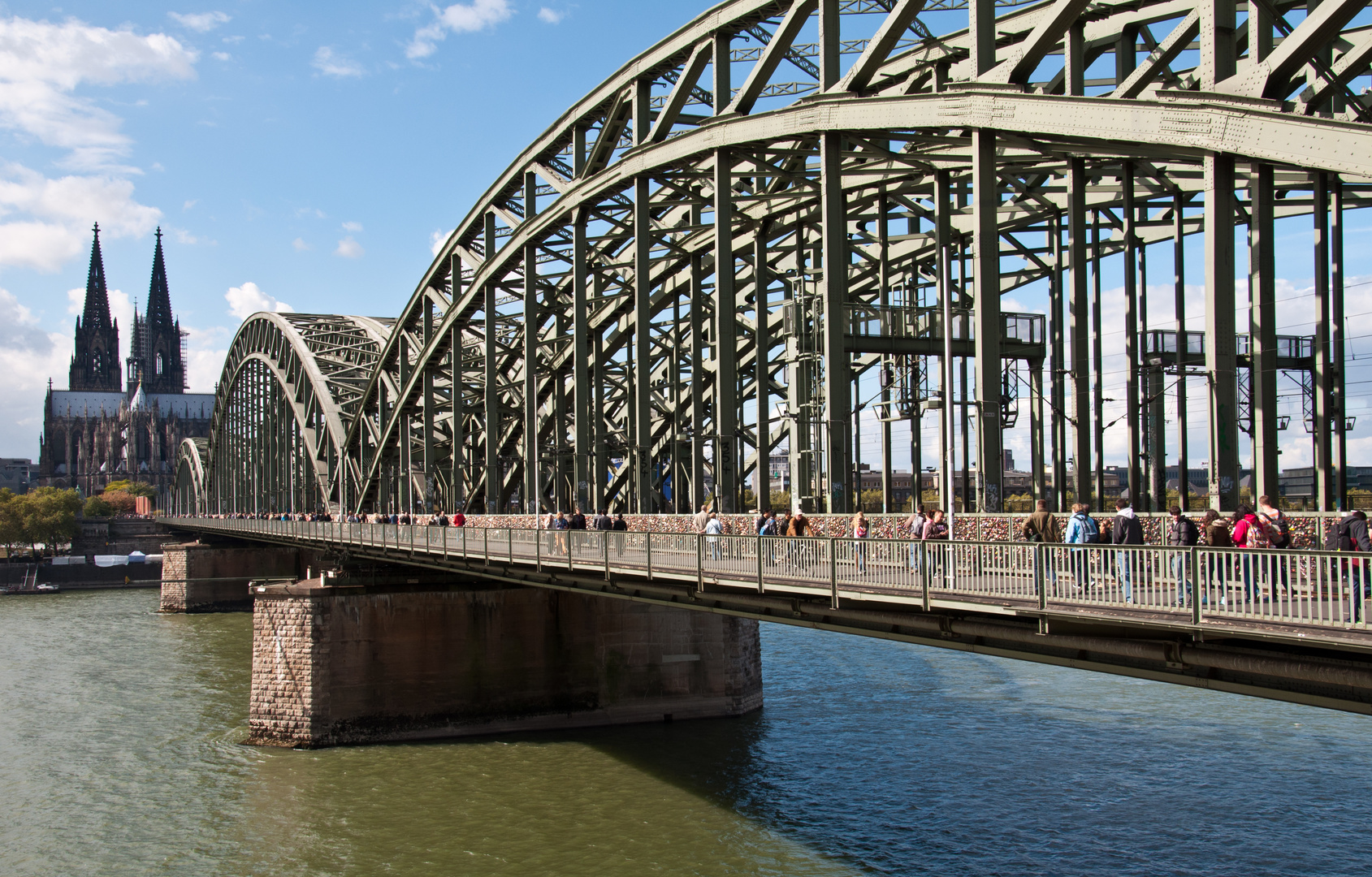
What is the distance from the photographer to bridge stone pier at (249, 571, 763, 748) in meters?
31.2

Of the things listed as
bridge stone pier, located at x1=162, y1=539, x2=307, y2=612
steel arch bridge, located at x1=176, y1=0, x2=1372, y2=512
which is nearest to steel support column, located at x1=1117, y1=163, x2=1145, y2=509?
steel arch bridge, located at x1=176, y1=0, x2=1372, y2=512

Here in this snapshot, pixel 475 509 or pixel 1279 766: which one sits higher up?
pixel 475 509

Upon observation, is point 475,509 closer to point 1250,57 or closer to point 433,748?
point 433,748

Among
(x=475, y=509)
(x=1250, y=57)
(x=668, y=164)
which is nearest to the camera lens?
(x=1250, y=57)

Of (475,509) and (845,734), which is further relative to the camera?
(475,509)

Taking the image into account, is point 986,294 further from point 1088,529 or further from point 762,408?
point 762,408

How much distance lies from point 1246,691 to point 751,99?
21.4 meters

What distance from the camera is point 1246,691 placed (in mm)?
10781

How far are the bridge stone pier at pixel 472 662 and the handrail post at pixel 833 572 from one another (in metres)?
15.9

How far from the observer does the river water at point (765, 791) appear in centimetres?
2088

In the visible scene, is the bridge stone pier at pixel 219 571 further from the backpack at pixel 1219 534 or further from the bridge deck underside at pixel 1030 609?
the backpack at pixel 1219 534

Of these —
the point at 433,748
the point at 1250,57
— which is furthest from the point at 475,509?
the point at 1250,57

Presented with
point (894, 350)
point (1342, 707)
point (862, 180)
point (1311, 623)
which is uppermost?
point (862, 180)

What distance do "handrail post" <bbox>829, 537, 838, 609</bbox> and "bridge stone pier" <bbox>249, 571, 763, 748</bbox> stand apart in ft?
52.0
